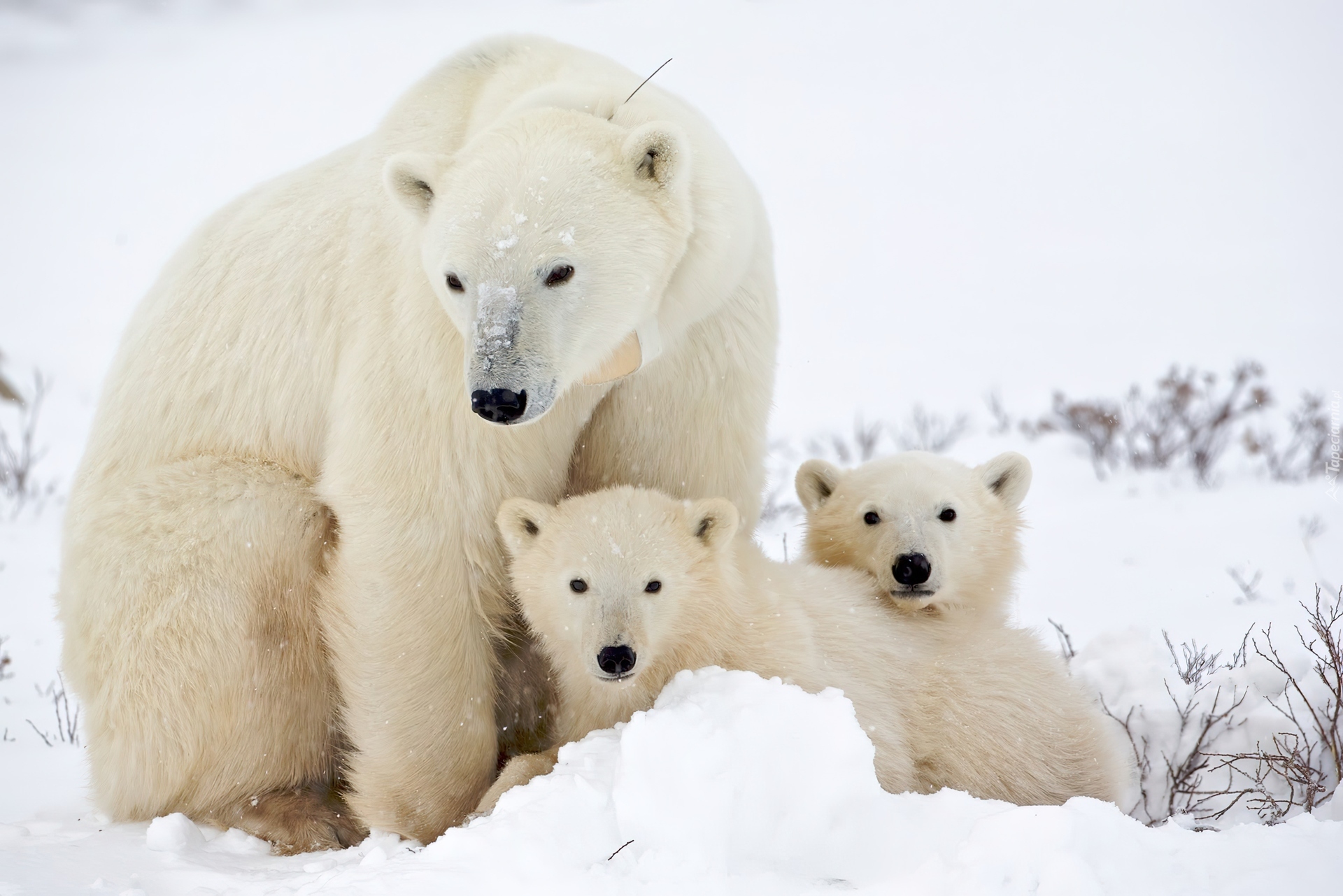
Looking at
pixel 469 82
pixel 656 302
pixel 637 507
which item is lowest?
pixel 637 507

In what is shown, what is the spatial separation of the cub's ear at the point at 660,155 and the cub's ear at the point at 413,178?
0.51 meters

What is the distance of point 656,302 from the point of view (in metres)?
2.82

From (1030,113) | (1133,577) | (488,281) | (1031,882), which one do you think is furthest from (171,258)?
(1030,113)

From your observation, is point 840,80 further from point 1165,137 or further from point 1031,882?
point 1031,882

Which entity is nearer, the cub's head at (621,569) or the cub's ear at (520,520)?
the cub's head at (621,569)

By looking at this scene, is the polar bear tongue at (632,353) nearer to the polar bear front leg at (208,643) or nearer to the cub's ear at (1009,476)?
the polar bear front leg at (208,643)

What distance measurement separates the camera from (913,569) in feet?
11.0

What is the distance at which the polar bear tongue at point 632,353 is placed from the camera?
2.84 metres

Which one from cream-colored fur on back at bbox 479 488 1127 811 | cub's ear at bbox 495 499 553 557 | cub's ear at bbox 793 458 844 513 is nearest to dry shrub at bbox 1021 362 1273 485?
cub's ear at bbox 793 458 844 513

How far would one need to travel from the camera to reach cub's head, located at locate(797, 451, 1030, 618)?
11.2ft

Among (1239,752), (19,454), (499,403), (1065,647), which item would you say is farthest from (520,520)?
(19,454)

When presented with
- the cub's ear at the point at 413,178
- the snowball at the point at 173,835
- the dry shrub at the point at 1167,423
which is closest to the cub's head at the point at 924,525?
the cub's ear at the point at 413,178

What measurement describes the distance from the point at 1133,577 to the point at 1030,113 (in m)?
4.81

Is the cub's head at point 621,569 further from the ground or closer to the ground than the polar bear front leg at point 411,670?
further from the ground
